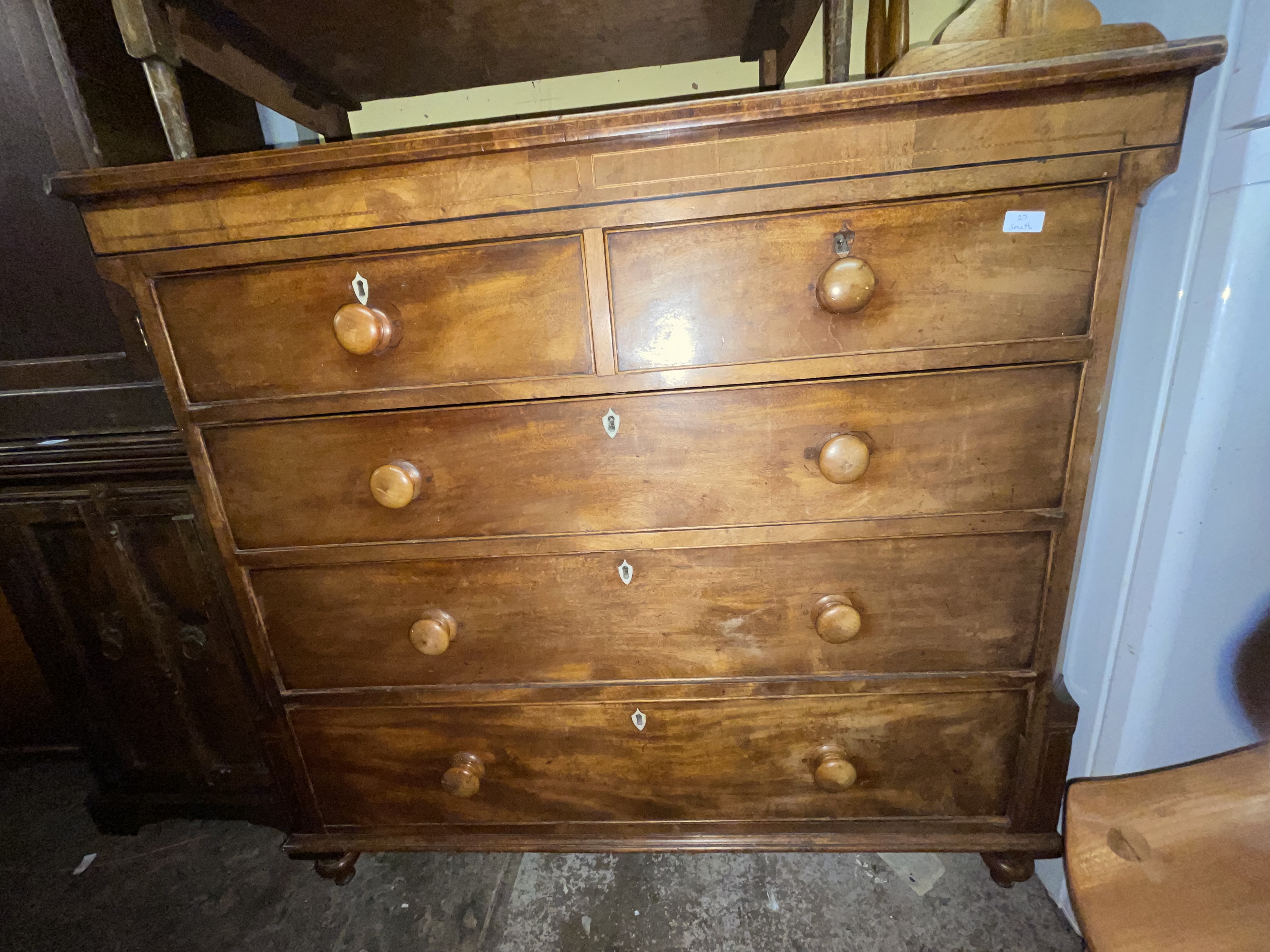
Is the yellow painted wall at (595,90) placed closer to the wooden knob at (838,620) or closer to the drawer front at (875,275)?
the drawer front at (875,275)

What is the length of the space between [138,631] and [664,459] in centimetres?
123

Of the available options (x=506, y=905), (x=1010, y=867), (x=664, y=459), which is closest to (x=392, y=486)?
(x=664, y=459)

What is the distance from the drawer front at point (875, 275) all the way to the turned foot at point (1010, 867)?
38.8 inches

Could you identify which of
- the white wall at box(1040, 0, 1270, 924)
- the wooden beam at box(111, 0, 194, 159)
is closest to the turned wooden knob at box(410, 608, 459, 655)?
the wooden beam at box(111, 0, 194, 159)

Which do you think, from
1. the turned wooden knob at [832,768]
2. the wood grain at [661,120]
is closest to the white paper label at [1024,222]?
the wood grain at [661,120]

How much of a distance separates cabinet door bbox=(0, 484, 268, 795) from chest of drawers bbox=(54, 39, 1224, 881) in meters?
0.26

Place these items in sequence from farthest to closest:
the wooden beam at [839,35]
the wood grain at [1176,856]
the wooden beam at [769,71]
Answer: the wooden beam at [769,71] < the wooden beam at [839,35] < the wood grain at [1176,856]

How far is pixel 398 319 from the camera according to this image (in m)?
0.81

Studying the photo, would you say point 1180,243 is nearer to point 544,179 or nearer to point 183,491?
point 544,179

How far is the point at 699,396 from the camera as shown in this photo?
806 mm

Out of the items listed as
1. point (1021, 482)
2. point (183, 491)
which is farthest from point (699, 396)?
point (183, 491)

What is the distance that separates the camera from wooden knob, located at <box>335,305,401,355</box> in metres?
0.76

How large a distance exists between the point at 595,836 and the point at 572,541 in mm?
637

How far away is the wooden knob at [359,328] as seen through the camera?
0.76 m
